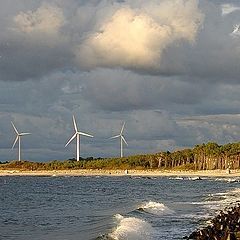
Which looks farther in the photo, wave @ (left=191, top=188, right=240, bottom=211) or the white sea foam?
wave @ (left=191, top=188, right=240, bottom=211)

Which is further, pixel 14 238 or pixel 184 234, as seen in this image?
pixel 14 238

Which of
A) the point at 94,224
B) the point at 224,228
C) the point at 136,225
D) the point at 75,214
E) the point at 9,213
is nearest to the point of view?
the point at 224,228

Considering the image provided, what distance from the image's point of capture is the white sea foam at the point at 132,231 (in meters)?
38.2

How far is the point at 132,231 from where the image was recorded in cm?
4112

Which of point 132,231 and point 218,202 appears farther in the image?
point 218,202

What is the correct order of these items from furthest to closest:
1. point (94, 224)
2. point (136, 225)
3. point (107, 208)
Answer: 1. point (107, 208)
2. point (94, 224)
3. point (136, 225)

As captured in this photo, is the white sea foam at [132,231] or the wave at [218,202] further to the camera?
the wave at [218,202]

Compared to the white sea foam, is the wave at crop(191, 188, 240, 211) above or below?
above

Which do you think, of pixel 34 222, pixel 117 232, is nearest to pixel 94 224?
pixel 34 222

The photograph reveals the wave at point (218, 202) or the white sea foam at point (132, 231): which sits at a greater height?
the wave at point (218, 202)

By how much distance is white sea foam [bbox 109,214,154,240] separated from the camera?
38.2m

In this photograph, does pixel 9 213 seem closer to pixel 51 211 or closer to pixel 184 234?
pixel 51 211

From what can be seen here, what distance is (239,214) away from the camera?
127 ft

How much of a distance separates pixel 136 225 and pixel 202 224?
187 inches
